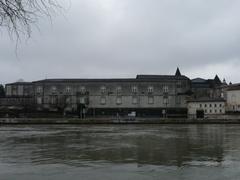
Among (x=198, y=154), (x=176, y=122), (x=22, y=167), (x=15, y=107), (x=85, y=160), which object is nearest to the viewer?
(x=22, y=167)

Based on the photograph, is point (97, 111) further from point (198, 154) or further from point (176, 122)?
point (198, 154)

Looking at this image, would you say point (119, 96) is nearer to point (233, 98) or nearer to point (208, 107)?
point (208, 107)

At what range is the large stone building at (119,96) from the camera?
8494 centimetres

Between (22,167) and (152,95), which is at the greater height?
(152,95)

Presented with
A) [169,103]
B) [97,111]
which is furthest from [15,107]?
[169,103]

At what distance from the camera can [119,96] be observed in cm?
8519

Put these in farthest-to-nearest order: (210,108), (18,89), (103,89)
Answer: (18,89) → (103,89) → (210,108)

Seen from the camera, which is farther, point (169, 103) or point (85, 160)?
point (169, 103)

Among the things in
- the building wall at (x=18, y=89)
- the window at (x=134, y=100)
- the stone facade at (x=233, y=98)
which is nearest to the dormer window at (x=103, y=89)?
the window at (x=134, y=100)

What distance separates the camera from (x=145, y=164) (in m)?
13.1

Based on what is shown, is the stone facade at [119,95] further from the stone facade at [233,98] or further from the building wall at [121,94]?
the stone facade at [233,98]

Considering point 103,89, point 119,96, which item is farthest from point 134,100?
point 103,89

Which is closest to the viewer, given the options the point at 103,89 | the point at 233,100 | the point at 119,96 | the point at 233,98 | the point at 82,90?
the point at 233,98

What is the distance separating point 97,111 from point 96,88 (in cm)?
485
